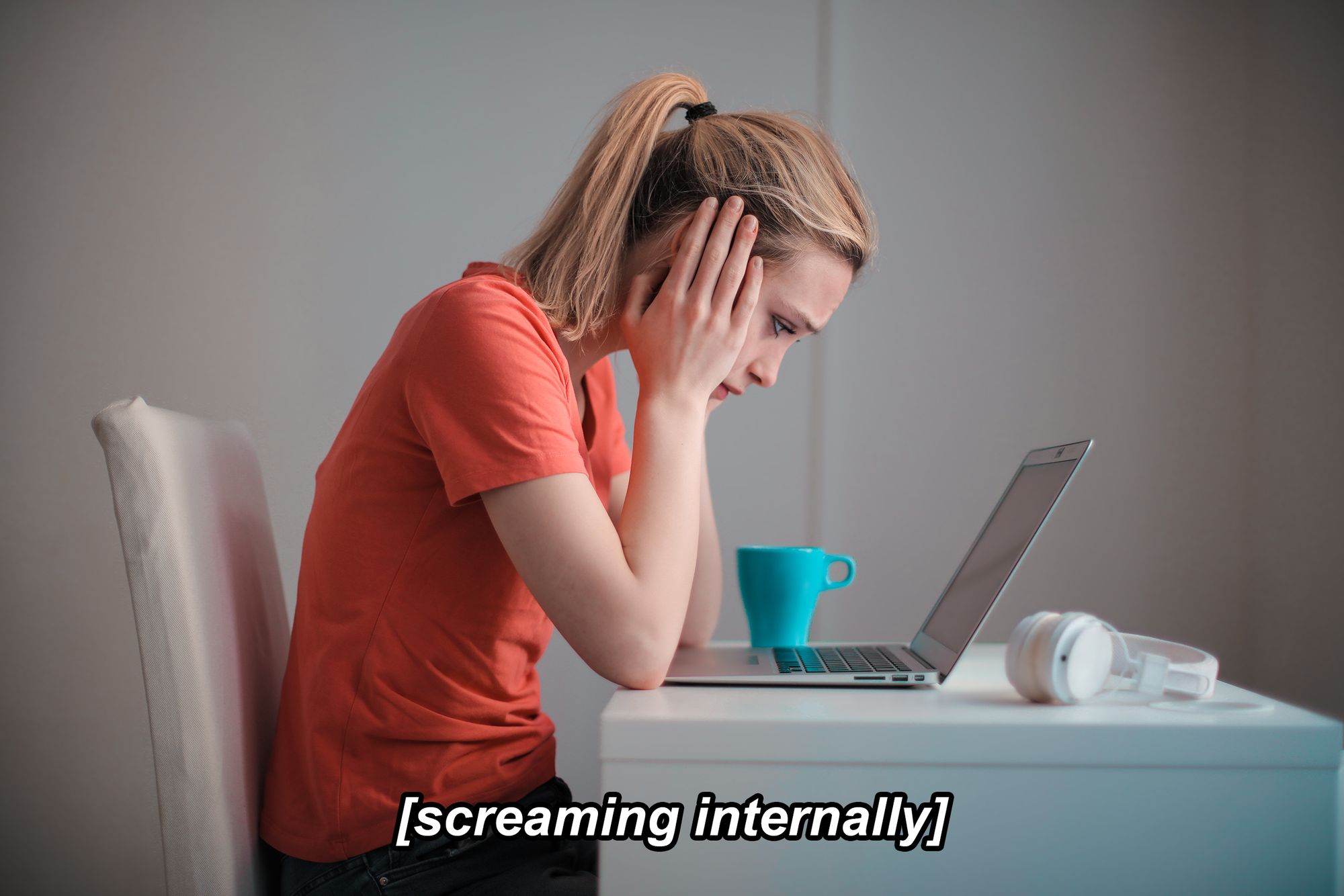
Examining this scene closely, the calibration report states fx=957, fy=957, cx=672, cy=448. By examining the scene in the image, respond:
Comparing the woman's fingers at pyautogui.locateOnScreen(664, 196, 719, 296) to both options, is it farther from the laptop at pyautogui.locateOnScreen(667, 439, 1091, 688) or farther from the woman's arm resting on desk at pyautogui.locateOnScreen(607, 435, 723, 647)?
the laptop at pyautogui.locateOnScreen(667, 439, 1091, 688)

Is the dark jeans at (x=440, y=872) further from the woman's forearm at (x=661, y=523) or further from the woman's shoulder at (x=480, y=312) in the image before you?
the woman's shoulder at (x=480, y=312)

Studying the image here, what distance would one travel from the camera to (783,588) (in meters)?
0.97

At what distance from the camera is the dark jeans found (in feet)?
2.45

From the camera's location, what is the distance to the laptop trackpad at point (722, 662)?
2.60 feet

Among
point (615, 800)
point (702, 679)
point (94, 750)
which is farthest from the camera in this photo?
point (94, 750)

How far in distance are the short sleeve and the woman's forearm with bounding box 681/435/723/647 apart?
28 centimetres

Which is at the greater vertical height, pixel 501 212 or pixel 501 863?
pixel 501 212

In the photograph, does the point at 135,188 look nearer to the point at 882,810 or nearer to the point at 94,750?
the point at 94,750

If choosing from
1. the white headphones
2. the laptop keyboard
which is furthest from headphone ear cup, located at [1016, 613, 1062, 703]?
the laptop keyboard

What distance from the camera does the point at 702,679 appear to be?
2.45 feet

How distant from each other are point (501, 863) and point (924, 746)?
0.39 m

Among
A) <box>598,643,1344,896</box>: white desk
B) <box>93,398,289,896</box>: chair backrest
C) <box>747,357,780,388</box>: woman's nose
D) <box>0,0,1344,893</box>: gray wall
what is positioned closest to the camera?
<box>598,643,1344,896</box>: white desk

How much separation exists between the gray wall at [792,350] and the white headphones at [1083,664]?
3.51 ft

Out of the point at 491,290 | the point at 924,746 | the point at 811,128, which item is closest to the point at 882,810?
the point at 924,746
